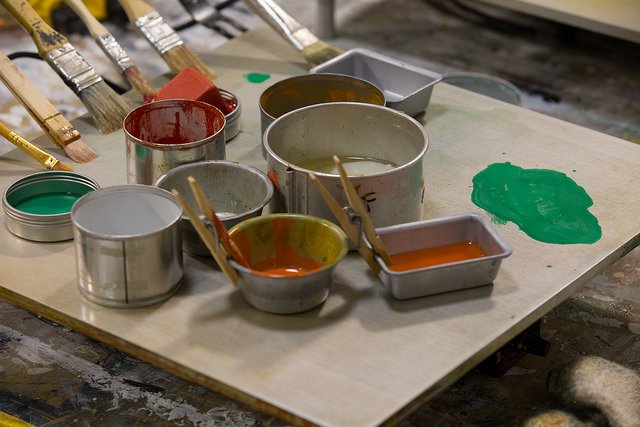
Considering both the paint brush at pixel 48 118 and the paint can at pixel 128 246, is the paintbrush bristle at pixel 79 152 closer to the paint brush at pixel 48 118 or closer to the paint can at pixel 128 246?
the paint brush at pixel 48 118

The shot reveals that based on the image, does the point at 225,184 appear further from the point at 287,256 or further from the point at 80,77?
the point at 80,77

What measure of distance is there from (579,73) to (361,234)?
2.73m

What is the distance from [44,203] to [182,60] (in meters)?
0.80

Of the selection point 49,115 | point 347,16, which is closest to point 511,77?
point 347,16

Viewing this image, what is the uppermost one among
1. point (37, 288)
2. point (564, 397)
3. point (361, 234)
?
point (361, 234)

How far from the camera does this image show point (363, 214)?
210 centimetres

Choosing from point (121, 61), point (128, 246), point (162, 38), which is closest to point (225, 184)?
point (128, 246)

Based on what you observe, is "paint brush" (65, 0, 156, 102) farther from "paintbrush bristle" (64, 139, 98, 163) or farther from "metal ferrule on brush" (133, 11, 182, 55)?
"paintbrush bristle" (64, 139, 98, 163)

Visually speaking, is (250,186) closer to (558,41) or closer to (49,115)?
(49,115)

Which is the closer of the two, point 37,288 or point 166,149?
point 37,288

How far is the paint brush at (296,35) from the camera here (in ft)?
10.2

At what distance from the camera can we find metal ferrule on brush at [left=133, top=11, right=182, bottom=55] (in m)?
3.04

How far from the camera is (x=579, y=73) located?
4539mm

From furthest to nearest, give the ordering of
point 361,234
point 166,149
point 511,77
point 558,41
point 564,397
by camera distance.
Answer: point 558,41 → point 511,77 → point 564,397 → point 166,149 → point 361,234
